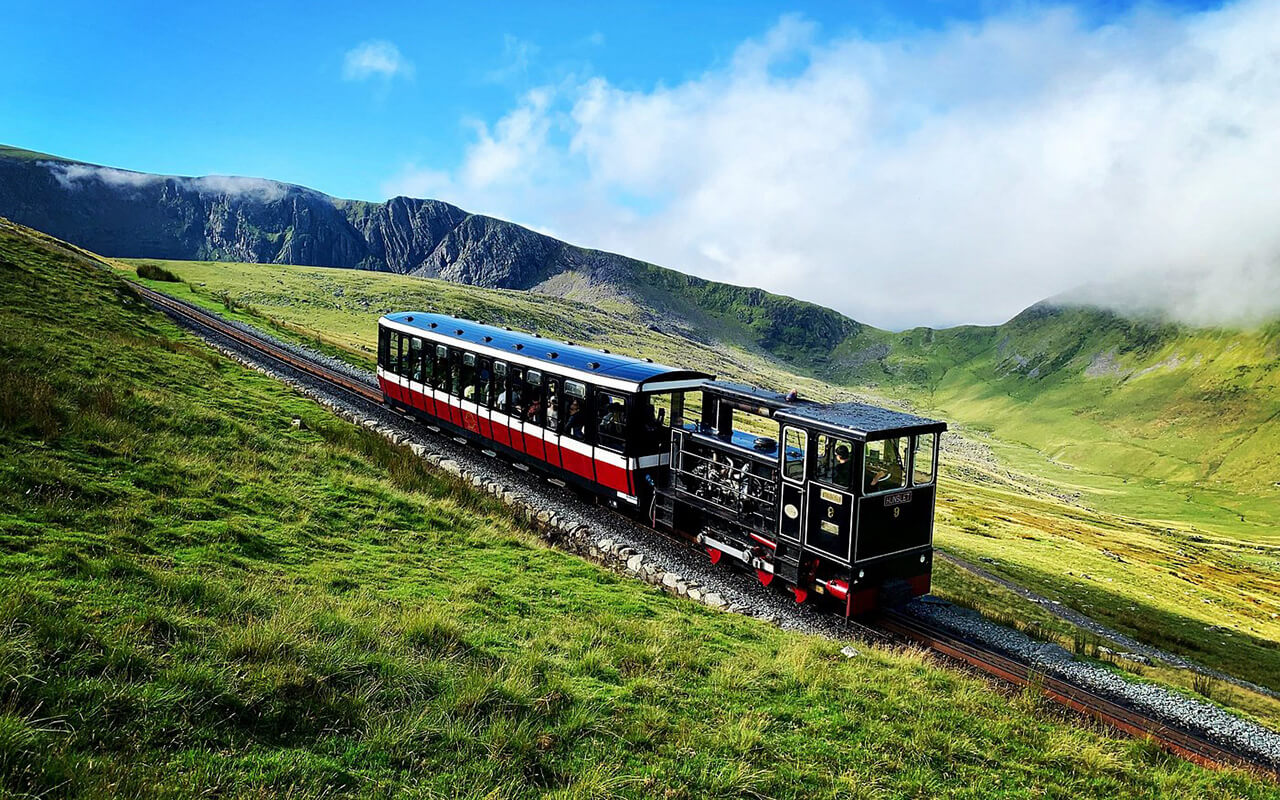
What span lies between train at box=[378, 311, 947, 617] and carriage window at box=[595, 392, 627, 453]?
4 centimetres

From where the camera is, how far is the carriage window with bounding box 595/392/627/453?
19.6 meters

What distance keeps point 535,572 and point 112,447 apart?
29.9 feet

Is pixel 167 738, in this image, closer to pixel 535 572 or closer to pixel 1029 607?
pixel 535 572

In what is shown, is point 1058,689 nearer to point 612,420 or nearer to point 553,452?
point 612,420

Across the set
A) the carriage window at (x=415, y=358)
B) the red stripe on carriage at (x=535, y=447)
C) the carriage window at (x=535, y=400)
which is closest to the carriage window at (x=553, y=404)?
the carriage window at (x=535, y=400)

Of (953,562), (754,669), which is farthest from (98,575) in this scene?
(953,562)

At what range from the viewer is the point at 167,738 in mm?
5648

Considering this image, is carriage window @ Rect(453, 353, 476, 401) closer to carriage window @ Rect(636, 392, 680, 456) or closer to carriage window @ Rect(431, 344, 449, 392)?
carriage window @ Rect(431, 344, 449, 392)

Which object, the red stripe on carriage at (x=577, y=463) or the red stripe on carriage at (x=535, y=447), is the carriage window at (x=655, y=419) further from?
the red stripe on carriage at (x=535, y=447)

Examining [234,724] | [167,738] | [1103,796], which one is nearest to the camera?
[167,738]

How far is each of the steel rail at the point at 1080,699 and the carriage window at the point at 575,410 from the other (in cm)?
1020

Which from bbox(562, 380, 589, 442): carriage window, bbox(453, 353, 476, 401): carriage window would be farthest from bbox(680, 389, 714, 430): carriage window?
bbox(453, 353, 476, 401): carriage window

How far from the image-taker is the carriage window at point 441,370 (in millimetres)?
26922

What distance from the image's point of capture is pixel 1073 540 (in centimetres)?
5772
